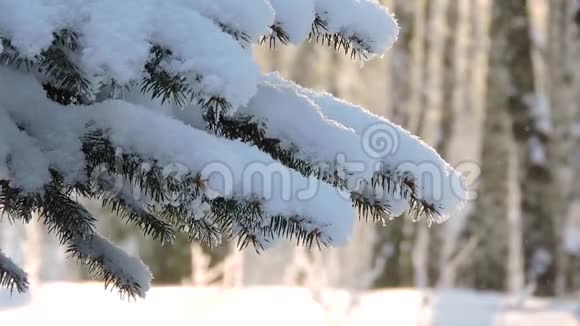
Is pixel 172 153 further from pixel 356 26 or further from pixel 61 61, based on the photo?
pixel 356 26

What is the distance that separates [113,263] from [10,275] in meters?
0.18

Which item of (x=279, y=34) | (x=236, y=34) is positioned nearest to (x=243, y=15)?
(x=236, y=34)

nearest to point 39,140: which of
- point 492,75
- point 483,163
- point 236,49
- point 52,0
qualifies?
point 52,0

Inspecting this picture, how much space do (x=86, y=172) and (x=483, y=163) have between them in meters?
7.11

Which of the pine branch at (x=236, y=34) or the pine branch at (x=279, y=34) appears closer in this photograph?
the pine branch at (x=236, y=34)

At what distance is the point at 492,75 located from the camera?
7.34 meters

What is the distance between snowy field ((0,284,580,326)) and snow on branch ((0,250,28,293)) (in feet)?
9.68

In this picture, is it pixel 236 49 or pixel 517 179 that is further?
pixel 517 179

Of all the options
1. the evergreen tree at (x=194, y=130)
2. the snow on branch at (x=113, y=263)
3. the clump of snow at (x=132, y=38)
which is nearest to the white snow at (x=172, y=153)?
the evergreen tree at (x=194, y=130)

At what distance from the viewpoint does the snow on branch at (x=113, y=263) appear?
4.90 feet

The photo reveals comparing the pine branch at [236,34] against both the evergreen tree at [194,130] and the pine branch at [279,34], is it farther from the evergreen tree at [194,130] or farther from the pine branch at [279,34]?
the pine branch at [279,34]

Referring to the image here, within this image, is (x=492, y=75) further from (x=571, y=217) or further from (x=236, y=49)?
(x=236, y=49)

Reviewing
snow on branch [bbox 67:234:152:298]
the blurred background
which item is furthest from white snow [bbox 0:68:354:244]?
the blurred background

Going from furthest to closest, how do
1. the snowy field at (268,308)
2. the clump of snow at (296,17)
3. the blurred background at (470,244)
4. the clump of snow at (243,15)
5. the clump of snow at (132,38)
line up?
the blurred background at (470,244)
the snowy field at (268,308)
the clump of snow at (296,17)
the clump of snow at (243,15)
the clump of snow at (132,38)
